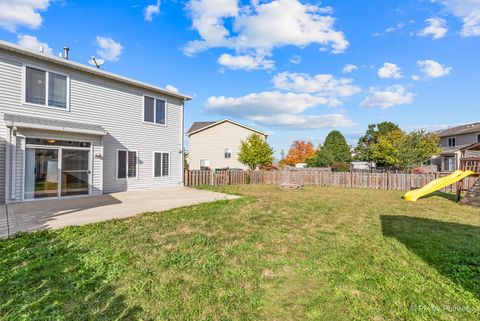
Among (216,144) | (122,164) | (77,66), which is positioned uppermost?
(77,66)

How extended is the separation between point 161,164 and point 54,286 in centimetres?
1067

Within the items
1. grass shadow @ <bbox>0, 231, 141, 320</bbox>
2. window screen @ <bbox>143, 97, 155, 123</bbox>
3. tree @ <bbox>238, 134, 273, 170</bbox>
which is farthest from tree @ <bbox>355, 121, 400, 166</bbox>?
grass shadow @ <bbox>0, 231, 141, 320</bbox>

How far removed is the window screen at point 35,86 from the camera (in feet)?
28.2

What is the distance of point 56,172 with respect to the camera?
9062 mm

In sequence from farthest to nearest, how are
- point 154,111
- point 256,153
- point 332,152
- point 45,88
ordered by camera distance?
point 332,152
point 256,153
point 154,111
point 45,88

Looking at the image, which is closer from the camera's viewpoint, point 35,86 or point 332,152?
point 35,86

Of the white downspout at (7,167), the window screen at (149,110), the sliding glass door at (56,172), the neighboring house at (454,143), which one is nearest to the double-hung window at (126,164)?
the sliding glass door at (56,172)

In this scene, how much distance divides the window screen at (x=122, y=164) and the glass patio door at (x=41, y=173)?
262 centimetres

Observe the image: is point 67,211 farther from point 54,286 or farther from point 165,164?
point 165,164

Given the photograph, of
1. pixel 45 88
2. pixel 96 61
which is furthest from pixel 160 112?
pixel 45 88

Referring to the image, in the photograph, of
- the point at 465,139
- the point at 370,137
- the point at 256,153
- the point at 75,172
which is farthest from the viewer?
the point at 370,137

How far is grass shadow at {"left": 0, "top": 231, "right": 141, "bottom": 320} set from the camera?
8.13ft

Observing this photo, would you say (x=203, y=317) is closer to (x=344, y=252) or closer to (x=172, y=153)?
(x=344, y=252)

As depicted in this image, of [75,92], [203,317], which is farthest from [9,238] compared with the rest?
[75,92]
